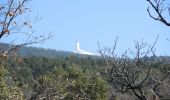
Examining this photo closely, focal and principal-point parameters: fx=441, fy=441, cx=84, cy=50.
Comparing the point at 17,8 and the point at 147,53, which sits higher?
the point at 17,8

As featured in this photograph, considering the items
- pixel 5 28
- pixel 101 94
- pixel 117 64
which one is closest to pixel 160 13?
pixel 117 64

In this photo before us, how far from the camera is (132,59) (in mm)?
13422

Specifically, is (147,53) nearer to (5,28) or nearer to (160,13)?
(160,13)

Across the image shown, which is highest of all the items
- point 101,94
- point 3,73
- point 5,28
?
point 5,28

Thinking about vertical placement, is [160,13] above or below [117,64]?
above

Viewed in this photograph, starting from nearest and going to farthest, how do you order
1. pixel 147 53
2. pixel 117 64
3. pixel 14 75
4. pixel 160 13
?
1. pixel 160 13
2. pixel 117 64
3. pixel 147 53
4. pixel 14 75

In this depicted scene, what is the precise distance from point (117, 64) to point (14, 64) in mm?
5918

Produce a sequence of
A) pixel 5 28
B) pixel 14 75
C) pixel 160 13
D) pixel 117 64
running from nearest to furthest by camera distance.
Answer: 1. pixel 160 13
2. pixel 117 64
3. pixel 5 28
4. pixel 14 75

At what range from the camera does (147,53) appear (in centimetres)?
1302

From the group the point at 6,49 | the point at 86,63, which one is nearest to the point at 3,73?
the point at 6,49

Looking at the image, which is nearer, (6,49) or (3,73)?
(6,49)

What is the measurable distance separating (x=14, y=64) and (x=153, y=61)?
5.72m

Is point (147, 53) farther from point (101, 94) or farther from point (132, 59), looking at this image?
point (101, 94)

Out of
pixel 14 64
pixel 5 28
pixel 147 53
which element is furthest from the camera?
pixel 14 64
